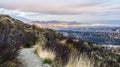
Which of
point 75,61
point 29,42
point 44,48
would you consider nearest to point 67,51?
point 75,61

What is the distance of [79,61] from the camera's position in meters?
13.1

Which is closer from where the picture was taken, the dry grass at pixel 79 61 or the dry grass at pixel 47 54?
the dry grass at pixel 79 61

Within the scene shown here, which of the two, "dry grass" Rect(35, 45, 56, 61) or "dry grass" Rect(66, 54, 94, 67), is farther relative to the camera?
"dry grass" Rect(35, 45, 56, 61)

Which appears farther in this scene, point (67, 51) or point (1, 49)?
point (67, 51)

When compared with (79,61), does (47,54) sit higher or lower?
lower

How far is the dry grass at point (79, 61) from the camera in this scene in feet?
41.7

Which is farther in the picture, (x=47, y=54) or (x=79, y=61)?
(x=47, y=54)

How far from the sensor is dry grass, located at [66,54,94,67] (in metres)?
12.7

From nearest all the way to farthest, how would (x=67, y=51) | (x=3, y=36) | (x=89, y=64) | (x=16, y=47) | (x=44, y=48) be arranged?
(x=89, y=64), (x=3, y=36), (x=16, y=47), (x=67, y=51), (x=44, y=48)

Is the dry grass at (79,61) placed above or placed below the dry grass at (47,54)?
above

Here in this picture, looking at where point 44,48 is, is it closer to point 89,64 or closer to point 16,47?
point 16,47

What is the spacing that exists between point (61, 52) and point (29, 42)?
44.9ft

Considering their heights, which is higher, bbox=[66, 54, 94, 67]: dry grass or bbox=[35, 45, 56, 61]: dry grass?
bbox=[66, 54, 94, 67]: dry grass

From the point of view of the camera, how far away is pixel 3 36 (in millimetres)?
13391
